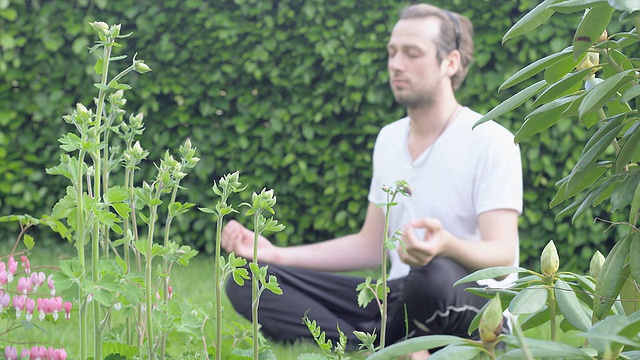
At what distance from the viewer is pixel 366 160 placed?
4.92 meters

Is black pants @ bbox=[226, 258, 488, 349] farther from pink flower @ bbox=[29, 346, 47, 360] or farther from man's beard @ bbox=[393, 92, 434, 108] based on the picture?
pink flower @ bbox=[29, 346, 47, 360]

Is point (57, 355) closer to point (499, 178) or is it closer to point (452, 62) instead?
point (499, 178)

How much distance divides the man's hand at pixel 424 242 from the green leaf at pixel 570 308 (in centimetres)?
164

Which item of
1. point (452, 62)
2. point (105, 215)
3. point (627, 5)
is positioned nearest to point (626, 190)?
point (627, 5)

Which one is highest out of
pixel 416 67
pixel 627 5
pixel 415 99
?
pixel 416 67

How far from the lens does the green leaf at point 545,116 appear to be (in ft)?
3.11

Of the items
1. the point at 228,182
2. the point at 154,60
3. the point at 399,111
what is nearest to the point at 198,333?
the point at 228,182

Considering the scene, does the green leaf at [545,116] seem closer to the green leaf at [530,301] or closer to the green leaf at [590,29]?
the green leaf at [590,29]

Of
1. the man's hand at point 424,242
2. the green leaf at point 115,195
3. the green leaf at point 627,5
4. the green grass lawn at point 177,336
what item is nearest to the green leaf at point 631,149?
the green leaf at point 627,5

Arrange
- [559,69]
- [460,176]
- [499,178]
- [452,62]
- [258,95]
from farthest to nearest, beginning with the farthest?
[258,95], [452,62], [460,176], [499,178], [559,69]

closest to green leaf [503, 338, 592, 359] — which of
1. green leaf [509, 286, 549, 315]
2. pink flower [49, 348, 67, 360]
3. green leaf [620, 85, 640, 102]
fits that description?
green leaf [509, 286, 549, 315]

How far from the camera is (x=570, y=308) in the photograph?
2.73 ft

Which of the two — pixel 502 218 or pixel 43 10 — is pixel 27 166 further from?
pixel 502 218

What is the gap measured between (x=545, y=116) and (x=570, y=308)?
0.25m
